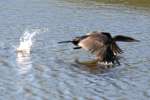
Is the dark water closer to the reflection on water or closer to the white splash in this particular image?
the reflection on water

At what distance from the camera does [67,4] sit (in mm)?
21438

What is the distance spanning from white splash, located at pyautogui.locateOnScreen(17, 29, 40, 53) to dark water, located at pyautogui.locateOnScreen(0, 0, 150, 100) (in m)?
0.13

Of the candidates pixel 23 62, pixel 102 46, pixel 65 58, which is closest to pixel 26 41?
pixel 65 58

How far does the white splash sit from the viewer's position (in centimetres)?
1251

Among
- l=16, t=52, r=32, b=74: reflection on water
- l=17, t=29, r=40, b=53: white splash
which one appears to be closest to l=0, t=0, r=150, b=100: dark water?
l=16, t=52, r=32, b=74: reflection on water

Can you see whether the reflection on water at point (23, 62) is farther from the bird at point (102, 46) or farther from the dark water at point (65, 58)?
the bird at point (102, 46)

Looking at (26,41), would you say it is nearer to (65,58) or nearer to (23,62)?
(65,58)

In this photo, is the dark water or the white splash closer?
the dark water

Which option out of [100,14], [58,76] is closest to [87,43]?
[58,76]

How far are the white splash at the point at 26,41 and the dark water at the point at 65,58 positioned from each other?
0.42 ft

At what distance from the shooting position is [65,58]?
1188 centimetres

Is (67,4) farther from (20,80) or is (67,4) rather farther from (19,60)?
(20,80)

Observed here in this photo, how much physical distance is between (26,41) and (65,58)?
1.73 meters

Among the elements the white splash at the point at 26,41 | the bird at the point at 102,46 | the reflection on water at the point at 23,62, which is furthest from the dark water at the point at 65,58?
the bird at the point at 102,46
